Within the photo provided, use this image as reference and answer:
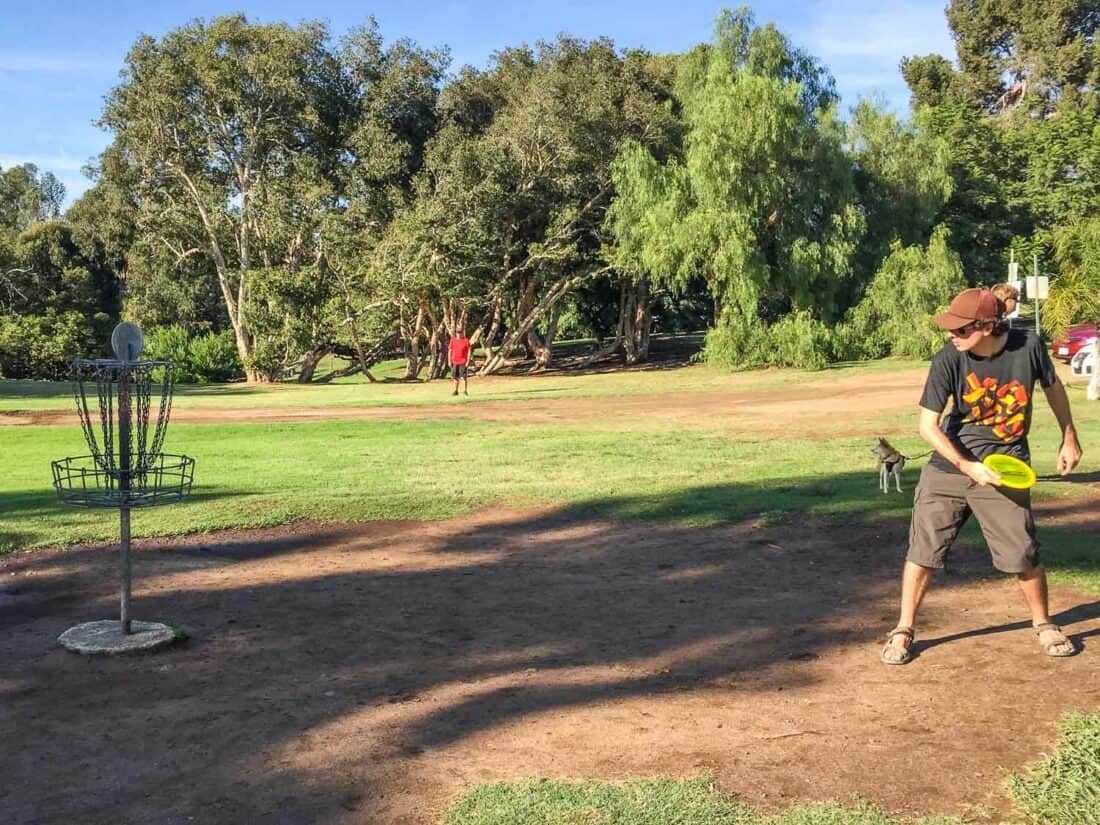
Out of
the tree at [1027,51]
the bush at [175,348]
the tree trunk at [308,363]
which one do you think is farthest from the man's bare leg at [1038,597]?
the tree at [1027,51]

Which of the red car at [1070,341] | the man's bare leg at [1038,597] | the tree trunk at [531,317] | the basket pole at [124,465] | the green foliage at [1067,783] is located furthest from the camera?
the tree trunk at [531,317]

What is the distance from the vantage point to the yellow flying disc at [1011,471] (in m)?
4.79

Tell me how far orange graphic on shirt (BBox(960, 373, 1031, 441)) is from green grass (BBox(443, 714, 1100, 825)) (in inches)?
68.6

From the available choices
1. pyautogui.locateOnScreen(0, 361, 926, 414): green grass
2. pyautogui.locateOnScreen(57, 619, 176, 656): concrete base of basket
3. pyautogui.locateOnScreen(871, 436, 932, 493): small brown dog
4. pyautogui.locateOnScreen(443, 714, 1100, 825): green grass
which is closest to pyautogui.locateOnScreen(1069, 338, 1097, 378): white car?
pyautogui.locateOnScreen(0, 361, 926, 414): green grass

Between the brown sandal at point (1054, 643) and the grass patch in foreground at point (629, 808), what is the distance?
2063 millimetres

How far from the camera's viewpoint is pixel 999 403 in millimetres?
5023

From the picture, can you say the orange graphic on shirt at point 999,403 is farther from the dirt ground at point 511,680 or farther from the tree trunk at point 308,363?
the tree trunk at point 308,363

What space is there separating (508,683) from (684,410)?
16.1 meters

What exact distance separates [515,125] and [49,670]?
111 feet

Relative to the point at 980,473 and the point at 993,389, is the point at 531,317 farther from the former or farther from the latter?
the point at 980,473

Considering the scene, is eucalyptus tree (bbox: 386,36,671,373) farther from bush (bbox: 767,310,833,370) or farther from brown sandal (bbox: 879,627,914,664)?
brown sandal (bbox: 879,627,914,664)

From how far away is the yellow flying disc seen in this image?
4.79 m

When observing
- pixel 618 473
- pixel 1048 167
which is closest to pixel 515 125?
pixel 1048 167

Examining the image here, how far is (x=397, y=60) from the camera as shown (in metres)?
39.7
